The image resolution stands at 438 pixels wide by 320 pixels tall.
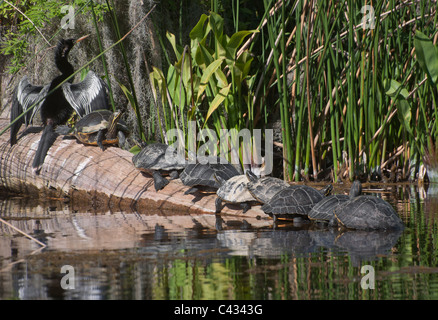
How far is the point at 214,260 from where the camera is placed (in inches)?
119

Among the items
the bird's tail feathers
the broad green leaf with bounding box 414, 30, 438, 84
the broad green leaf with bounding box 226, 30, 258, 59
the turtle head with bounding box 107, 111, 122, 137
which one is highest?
the broad green leaf with bounding box 226, 30, 258, 59

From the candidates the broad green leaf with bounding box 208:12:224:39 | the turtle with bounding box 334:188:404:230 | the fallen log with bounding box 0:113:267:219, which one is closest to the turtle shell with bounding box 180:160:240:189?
the fallen log with bounding box 0:113:267:219

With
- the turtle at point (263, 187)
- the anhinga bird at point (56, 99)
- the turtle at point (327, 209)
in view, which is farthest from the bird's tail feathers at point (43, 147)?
the turtle at point (327, 209)

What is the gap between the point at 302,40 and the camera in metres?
6.88

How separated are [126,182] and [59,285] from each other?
3144 millimetres

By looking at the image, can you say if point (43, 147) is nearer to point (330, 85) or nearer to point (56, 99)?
point (56, 99)

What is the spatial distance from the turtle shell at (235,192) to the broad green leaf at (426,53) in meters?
2.64

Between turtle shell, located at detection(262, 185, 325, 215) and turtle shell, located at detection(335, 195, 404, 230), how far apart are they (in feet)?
1.21

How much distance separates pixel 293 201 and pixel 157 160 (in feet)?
4.82

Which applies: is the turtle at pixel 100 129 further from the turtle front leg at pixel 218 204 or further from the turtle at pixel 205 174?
the turtle front leg at pixel 218 204

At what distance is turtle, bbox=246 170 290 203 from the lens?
4.67 metres

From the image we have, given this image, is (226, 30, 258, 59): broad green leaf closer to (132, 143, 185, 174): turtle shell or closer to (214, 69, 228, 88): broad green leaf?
(214, 69, 228, 88): broad green leaf
